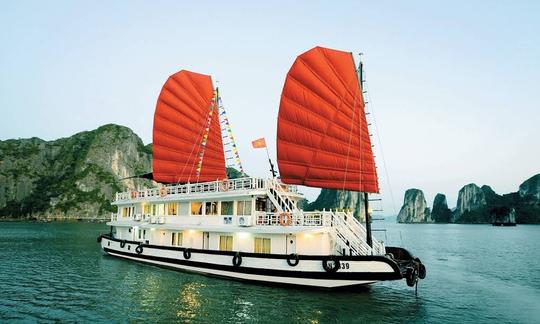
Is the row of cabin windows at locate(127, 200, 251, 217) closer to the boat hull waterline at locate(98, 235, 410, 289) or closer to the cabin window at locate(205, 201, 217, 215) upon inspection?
the cabin window at locate(205, 201, 217, 215)

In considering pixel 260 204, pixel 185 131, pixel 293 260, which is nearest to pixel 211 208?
pixel 260 204

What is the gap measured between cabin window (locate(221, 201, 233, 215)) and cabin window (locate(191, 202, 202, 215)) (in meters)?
2.04

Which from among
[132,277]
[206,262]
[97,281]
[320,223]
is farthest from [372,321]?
[97,281]

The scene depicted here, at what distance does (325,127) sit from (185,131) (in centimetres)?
1419

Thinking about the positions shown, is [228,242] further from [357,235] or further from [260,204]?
[357,235]

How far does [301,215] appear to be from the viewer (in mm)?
16938

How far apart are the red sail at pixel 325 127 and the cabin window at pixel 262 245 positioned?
3314mm

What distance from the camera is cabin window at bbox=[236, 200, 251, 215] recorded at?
63.1ft

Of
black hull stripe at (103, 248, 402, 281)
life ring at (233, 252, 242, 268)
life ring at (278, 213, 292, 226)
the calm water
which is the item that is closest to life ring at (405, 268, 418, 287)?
black hull stripe at (103, 248, 402, 281)

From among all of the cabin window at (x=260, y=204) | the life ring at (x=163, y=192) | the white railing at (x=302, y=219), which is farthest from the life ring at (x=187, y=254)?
the white railing at (x=302, y=219)

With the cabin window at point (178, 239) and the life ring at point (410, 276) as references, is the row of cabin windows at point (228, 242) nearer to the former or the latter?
the cabin window at point (178, 239)

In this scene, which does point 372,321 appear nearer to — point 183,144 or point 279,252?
point 279,252

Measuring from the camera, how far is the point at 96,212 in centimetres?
17800

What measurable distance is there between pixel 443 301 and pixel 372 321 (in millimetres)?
6510
